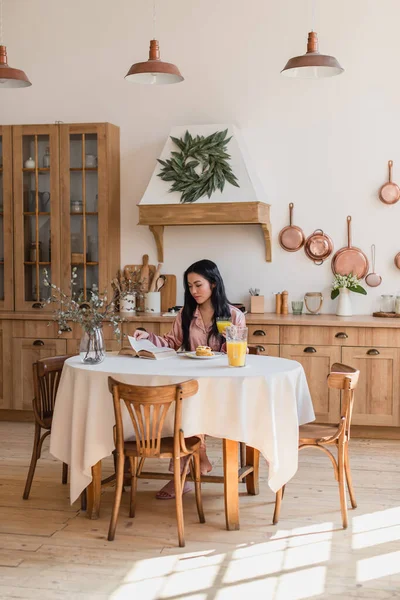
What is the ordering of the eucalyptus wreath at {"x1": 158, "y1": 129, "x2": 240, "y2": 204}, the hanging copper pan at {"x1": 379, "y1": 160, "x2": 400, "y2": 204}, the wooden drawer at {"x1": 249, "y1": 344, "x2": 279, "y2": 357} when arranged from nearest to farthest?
the wooden drawer at {"x1": 249, "y1": 344, "x2": 279, "y2": 357}
the eucalyptus wreath at {"x1": 158, "y1": 129, "x2": 240, "y2": 204}
the hanging copper pan at {"x1": 379, "y1": 160, "x2": 400, "y2": 204}

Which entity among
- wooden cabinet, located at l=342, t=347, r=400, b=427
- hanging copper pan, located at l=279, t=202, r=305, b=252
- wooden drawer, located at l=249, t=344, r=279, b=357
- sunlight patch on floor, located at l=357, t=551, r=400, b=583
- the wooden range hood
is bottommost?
sunlight patch on floor, located at l=357, t=551, r=400, b=583

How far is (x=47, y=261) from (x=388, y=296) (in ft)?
8.76

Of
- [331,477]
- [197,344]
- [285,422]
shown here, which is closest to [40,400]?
[197,344]

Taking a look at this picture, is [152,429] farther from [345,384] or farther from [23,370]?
[23,370]

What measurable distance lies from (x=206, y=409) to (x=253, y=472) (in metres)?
0.75

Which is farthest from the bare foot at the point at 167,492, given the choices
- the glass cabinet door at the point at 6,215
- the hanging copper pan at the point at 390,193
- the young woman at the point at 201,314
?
the hanging copper pan at the point at 390,193

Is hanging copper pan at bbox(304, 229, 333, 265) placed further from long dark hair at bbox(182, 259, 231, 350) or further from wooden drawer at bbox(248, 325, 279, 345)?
long dark hair at bbox(182, 259, 231, 350)

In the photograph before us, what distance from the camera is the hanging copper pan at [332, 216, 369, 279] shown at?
569 centimetres

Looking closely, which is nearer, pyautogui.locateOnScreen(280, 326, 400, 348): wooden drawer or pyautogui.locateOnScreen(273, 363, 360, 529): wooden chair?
pyautogui.locateOnScreen(273, 363, 360, 529): wooden chair

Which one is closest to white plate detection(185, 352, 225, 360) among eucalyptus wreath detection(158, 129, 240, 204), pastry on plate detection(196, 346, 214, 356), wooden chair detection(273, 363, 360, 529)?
pastry on plate detection(196, 346, 214, 356)

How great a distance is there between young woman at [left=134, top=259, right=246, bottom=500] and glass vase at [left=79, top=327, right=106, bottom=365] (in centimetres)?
41

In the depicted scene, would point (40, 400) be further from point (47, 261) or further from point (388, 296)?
point (388, 296)

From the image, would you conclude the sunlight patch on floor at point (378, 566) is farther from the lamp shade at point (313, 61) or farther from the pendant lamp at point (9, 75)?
the pendant lamp at point (9, 75)

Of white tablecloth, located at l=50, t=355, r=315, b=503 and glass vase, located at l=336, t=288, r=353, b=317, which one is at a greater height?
glass vase, located at l=336, t=288, r=353, b=317
